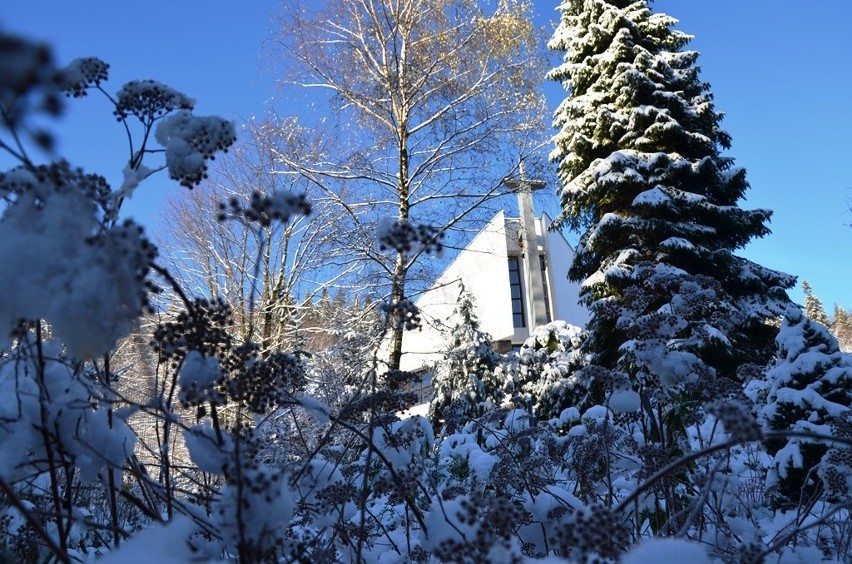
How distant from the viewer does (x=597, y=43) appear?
12.1 metres

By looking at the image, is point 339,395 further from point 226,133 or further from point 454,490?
point 226,133

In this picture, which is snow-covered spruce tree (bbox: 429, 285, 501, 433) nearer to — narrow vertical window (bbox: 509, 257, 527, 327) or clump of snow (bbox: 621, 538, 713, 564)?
narrow vertical window (bbox: 509, 257, 527, 327)

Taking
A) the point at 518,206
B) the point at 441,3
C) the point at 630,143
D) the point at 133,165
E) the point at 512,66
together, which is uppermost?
the point at 441,3

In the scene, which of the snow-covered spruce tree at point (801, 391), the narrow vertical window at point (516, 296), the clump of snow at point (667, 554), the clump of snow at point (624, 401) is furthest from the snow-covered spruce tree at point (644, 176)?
the clump of snow at point (667, 554)

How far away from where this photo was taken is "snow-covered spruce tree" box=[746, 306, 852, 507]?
379 cm

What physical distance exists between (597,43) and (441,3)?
3.49 metres

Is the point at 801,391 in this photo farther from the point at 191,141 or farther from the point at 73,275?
the point at 73,275

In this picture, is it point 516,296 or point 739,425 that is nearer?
point 739,425

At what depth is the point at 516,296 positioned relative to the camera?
20.6 meters

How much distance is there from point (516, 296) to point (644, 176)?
10110mm

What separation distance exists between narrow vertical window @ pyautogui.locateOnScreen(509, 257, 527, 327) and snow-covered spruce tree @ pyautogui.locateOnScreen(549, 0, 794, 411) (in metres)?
8.70

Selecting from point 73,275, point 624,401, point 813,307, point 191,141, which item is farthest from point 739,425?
point 813,307

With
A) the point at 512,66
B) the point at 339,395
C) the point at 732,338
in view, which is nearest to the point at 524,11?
the point at 512,66

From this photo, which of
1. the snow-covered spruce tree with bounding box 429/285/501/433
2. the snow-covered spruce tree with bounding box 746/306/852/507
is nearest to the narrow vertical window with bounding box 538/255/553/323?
the snow-covered spruce tree with bounding box 429/285/501/433
